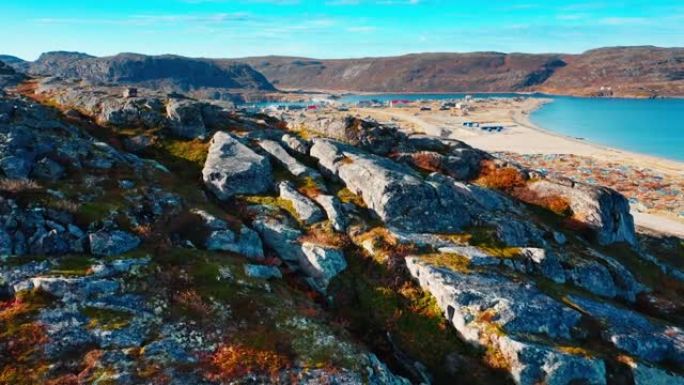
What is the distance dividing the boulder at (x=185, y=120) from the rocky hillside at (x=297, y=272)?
1.56 metres

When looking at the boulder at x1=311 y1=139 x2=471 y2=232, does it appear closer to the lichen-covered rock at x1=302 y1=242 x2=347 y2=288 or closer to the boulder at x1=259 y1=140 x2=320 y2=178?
the boulder at x1=259 y1=140 x2=320 y2=178

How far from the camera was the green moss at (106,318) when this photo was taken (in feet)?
56.6

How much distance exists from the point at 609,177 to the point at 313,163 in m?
77.9

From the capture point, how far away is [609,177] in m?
90.4

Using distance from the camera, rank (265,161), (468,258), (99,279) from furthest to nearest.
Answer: (265,161), (468,258), (99,279)

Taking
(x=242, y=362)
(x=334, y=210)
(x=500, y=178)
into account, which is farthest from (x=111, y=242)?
(x=500, y=178)

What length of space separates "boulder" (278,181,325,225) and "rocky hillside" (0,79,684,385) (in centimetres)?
15

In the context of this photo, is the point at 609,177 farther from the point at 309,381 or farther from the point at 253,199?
the point at 309,381

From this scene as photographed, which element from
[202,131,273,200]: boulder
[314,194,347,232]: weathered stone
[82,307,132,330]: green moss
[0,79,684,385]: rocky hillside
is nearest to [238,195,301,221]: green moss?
[0,79,684,385]: rocky hillside

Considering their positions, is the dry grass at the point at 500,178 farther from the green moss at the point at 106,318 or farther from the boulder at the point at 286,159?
the green moss at the point at 106,318

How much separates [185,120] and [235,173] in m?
11.4

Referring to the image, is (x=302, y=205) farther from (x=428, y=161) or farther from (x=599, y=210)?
(x=599, y=210)

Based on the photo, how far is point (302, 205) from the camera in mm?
28234

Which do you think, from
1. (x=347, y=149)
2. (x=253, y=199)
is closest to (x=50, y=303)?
(x=253, y=199)
